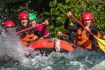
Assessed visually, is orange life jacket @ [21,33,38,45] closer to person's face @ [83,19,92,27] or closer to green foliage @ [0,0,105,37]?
person's face @ [83,19,92,27]

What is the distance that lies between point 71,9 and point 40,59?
12.4 ft

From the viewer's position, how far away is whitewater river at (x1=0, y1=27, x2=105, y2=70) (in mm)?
10977

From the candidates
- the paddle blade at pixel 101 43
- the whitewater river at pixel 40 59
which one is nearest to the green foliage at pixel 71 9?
the paddle blade at pixel 101 43

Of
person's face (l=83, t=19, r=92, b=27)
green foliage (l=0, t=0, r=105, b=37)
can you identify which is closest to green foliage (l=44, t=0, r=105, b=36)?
green foliage (l=0, t=0, r=105, b=37)

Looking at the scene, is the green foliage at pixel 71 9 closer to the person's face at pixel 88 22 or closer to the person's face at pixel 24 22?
the person's face at pixel 88 22

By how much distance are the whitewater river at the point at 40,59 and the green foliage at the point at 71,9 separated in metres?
2.85

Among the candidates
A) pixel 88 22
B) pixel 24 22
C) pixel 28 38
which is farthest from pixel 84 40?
pixel 24 22

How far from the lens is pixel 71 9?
593 inches

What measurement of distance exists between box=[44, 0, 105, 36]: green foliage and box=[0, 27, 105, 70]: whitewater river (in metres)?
2.85

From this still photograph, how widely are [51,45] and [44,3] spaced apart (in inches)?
192

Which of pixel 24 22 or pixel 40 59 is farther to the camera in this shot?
pixel 24 22

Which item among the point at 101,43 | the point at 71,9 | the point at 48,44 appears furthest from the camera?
the point at 71,9

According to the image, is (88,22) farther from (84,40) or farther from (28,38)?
(28,38)

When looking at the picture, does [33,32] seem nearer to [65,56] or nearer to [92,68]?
[65,56]
